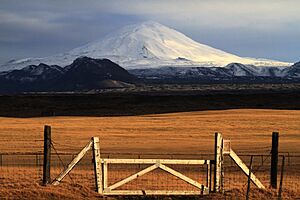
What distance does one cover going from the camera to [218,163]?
1388 cm

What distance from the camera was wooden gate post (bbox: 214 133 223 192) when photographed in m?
13.8

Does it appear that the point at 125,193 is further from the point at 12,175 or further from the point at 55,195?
the point at 12,175

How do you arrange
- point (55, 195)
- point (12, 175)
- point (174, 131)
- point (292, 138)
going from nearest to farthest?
point (55, 195) → point (12, 175) → point (292, 138) → point (174, 131)

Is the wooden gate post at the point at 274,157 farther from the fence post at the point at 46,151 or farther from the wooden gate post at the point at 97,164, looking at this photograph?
the fence post at the point at 46,151

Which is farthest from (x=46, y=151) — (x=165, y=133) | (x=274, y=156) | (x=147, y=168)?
(x=165, y=133)

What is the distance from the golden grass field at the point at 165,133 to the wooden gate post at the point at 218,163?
4.01 m

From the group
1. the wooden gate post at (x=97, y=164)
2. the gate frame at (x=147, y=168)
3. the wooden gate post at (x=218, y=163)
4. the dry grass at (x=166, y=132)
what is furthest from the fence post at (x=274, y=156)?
the dry grass at (x=166, y=132)

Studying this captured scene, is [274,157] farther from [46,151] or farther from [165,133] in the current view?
[165,133]

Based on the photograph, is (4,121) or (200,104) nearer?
(4,121)

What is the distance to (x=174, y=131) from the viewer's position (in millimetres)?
42344

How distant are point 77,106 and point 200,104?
15187mm

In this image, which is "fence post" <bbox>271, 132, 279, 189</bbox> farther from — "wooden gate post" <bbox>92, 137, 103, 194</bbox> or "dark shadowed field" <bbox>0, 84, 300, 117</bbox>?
"dark shadowed field" <bbox>0, 84, 300, 117</bbox>

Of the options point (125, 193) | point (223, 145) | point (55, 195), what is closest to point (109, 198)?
point (125, 193)

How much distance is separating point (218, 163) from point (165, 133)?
26.9 meters
